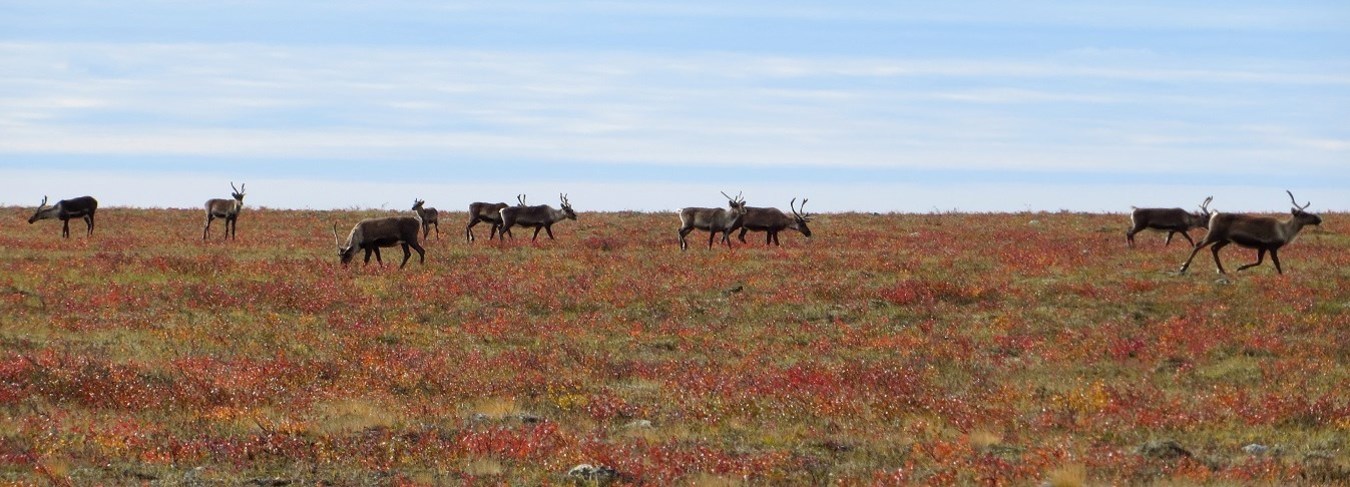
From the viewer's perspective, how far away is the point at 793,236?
35.1m

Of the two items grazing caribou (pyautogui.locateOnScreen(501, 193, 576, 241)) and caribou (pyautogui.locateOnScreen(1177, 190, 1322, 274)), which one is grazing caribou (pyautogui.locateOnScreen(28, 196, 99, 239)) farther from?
caribou (pyautogui.locateOnScreen(1177, 190, 1322, 274))

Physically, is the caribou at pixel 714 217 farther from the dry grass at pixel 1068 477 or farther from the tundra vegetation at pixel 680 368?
the dry grass at pixel 1068 477

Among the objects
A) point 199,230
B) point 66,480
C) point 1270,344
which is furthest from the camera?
point 199,230

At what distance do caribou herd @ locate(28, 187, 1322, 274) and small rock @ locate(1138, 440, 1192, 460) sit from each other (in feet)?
44.1

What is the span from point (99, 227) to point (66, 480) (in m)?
31.5

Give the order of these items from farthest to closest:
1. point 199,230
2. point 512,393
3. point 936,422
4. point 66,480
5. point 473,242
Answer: point 199,230
point 473,242
point 512,393
point 936,422
point 66,480

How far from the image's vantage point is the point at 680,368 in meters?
15.2

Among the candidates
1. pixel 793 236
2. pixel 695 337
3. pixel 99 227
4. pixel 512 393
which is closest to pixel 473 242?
pixel 793 236

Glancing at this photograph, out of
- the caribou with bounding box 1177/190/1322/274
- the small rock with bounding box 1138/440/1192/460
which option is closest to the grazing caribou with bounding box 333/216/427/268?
the caribou with bounding box 1177/190/1322/274

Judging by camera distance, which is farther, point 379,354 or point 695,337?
point 695,337

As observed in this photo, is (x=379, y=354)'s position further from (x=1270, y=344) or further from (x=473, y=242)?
(x=473, y=242)

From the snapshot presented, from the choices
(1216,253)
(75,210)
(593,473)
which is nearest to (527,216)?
(75,210)

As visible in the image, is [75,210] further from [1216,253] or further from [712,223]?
[1216,253]

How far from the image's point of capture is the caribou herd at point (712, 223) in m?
23.7
